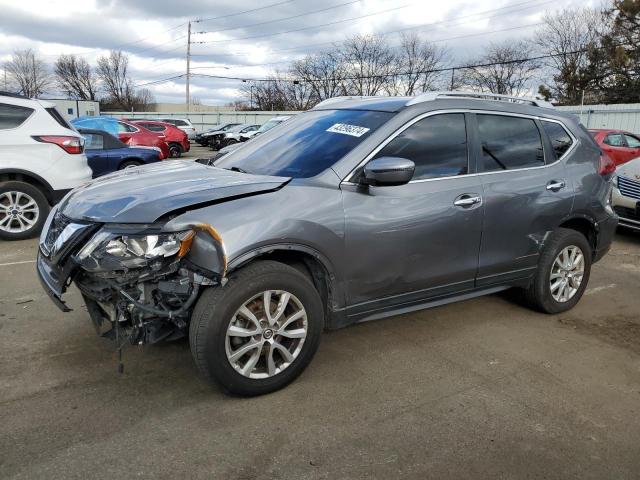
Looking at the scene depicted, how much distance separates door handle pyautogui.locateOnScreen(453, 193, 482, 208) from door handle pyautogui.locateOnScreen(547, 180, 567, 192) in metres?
0.83

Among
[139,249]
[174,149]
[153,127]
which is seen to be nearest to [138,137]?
[174,149]

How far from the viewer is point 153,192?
3.04m

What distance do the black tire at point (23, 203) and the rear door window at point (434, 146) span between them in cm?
539

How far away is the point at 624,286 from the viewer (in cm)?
553

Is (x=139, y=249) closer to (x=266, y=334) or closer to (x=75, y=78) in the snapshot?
(x=266, y=334)

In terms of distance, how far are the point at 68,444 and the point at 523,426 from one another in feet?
7.82

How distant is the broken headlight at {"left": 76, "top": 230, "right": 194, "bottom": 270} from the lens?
9.02ft

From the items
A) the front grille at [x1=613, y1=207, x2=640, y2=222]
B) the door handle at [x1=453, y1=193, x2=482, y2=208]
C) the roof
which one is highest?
the roof

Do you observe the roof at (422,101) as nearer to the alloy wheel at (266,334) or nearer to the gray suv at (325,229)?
the gray suv at (325,229)

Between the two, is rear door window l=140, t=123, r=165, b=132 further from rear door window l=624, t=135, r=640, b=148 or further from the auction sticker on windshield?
the auction sticker on windshield

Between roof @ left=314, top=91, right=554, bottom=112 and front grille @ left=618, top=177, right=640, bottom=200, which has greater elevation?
roof @ left=314, top=91, right=554, bottom=112

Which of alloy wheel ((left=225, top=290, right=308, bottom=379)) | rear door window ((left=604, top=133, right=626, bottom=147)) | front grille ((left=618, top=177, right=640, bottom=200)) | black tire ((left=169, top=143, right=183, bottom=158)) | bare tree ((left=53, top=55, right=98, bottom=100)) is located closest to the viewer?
alloy wheel ((left=225, top=290, right=308, bottom=379))

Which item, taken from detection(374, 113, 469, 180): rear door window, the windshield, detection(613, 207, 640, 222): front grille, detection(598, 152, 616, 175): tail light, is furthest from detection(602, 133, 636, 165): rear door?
the windshield

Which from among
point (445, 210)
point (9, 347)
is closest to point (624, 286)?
point (445, 210)
